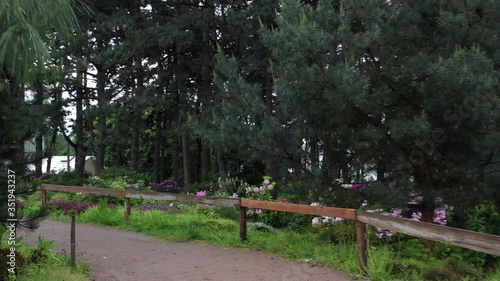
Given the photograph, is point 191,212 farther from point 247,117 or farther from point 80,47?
point 80,47

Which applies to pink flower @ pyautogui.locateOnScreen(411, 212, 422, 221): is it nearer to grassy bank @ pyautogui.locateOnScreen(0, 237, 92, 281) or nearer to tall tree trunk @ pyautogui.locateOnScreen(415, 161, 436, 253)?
tall tree trunk @ pyautogui.locateOnScreen(415, 161, 436, 253)

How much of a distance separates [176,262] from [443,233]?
13.2ft

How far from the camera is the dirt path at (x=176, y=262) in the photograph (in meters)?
6.36

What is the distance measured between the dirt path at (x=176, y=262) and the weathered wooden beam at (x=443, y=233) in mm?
876

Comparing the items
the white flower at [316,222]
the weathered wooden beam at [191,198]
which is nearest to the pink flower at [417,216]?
the white flower at [316,222]

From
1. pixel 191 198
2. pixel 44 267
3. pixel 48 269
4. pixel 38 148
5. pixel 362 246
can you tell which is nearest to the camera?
pixel 38 148

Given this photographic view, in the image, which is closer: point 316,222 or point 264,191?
point 316,222

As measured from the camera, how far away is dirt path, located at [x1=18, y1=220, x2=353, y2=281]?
636cm

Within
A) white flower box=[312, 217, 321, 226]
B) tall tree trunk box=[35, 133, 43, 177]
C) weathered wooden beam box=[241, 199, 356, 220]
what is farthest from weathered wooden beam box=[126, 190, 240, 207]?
tall tree trunk box=[35, 133, 43, 177]

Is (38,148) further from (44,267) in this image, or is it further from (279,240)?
(279,240)

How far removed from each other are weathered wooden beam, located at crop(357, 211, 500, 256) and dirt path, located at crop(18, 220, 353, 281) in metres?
0.88

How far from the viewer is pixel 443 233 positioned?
510cm

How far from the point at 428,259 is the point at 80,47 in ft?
57.6

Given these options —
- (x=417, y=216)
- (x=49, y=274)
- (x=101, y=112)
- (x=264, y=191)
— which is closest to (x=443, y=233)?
(x=417, y=216)
